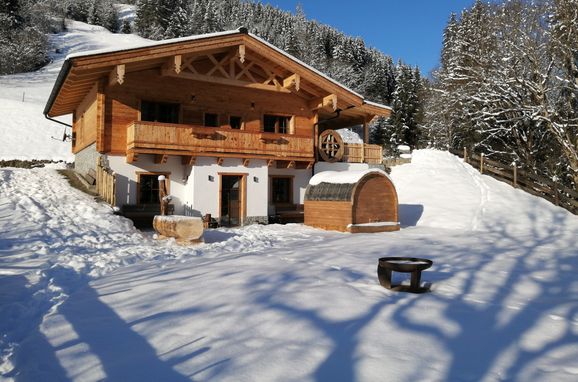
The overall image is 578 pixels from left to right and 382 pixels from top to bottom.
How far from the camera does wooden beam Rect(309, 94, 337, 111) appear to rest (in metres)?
19.6

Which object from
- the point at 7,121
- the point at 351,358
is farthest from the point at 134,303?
the point at 7,121

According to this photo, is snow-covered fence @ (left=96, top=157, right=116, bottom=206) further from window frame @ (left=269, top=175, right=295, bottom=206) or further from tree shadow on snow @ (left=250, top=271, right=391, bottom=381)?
tree shadow on snow @ (left=250, top=271, right=391, bottom=381)

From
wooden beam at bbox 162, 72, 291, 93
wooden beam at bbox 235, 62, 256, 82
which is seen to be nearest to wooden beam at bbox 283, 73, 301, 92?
wooden beam at bbox 162, 72, 291, 93

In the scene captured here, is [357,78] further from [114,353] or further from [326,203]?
[114,353]

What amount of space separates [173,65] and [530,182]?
19606mm

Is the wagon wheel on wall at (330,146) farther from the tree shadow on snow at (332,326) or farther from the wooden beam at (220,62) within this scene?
the tree shadow on snow at (332,326)

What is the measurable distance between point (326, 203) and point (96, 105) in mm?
9512

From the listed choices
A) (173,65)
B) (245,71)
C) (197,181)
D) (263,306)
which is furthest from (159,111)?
(263,306)

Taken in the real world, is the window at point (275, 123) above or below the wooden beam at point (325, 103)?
below

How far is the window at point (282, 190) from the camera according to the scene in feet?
64.6

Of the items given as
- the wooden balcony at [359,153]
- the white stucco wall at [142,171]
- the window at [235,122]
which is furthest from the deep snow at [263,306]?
the wooden balcony at [359,153]

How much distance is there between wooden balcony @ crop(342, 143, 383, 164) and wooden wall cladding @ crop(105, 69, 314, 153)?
2.35 metres

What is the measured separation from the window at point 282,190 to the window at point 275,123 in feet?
7.68

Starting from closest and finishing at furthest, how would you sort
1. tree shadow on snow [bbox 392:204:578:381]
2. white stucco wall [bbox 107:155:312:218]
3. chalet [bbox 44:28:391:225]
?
tree shadow on snow [bbox 392:204:578:381] < chalet [bbox 44:28:391:225] < white stucco wall [bbox 107:155:312:218]
